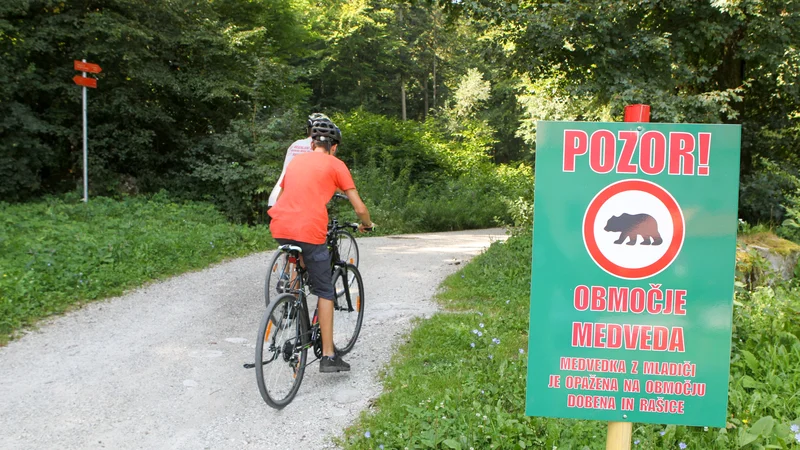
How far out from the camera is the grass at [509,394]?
11.5 feet

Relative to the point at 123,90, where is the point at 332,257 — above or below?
below

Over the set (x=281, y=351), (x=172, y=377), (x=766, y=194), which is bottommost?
(x=172, y=377)

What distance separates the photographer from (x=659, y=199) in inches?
85.4

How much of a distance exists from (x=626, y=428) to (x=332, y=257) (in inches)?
137

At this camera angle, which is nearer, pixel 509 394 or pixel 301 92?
pixel 509 394

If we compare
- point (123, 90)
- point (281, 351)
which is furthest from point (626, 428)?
point (123, 90)

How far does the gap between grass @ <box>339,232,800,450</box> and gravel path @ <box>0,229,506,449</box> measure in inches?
13.4

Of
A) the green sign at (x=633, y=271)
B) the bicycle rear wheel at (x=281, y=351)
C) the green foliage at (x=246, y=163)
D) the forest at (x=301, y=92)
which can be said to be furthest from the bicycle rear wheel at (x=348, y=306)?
the green foliage at (x=246, y=163)

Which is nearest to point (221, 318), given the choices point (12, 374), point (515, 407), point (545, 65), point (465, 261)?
point (12, 374)

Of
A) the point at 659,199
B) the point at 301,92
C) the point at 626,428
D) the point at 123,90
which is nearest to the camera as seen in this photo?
the point at 659,199

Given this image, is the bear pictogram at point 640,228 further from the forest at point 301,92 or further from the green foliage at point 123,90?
the green foliage at point 123,90

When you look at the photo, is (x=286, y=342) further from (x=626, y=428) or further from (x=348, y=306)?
(x=626, y=428)

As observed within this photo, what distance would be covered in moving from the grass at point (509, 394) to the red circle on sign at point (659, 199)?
1.54 meters

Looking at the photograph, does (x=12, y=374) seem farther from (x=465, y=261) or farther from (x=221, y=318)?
(x=465, y=261)
